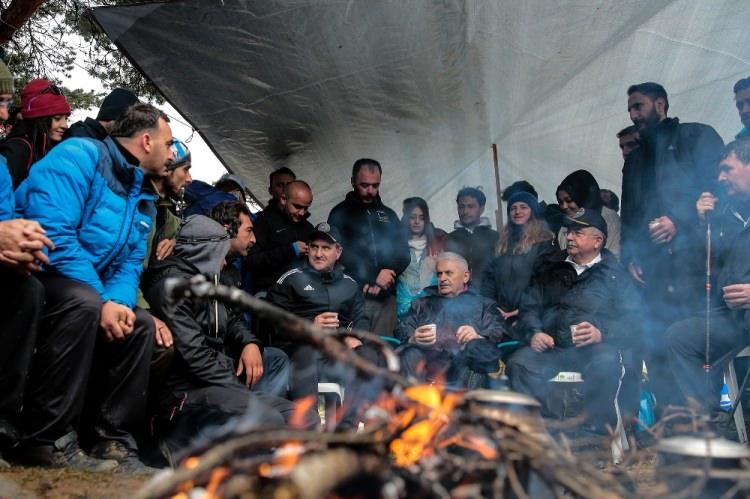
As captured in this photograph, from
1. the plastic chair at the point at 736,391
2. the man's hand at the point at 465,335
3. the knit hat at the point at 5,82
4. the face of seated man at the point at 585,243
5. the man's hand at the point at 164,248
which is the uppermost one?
the knit hat at the point at 5,82

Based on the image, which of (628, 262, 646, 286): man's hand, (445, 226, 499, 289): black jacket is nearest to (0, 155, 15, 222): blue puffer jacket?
(445, 226, 499, 289): black jacket

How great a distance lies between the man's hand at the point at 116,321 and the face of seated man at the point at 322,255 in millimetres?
2401

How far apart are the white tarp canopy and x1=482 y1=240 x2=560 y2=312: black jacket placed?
1.88m

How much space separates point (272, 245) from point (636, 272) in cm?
306

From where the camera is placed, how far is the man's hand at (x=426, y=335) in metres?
6.18

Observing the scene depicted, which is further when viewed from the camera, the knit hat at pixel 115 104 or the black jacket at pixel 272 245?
the black jacket at pixel 272 245

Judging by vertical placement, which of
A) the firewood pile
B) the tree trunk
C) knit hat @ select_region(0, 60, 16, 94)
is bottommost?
the firewood pile

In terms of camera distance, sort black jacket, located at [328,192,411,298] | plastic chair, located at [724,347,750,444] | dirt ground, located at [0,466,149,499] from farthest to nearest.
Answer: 1. black jacket, located at [328,192,411,298]
2. plastic chair, located at [724,347,750,444]
3. dirt ground, located at [0,466,149,499]

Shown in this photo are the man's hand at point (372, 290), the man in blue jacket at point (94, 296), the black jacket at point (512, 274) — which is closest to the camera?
the man in blue jacket at point (94, 296)

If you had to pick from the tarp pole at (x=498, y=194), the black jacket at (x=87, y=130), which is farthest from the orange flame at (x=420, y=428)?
the tarp pole at (x=498, y=194)

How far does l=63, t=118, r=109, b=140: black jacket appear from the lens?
467cm

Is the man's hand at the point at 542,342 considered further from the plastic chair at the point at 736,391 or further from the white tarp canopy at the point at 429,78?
the white tarp canopy at the point at 429,78

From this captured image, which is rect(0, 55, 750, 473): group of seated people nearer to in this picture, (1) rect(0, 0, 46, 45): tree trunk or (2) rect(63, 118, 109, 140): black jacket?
(2) rect(63, 118, 109, 140): black jacket

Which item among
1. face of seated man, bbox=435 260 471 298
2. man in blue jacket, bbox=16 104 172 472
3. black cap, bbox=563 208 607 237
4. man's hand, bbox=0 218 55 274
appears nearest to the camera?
man's hand, bbox=0 218 55 274
